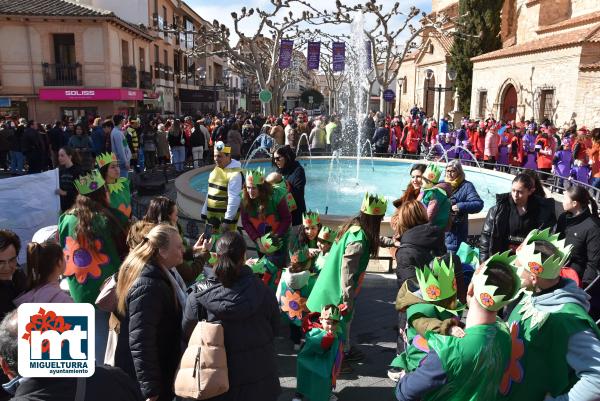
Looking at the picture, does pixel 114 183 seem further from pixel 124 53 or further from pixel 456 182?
pixel 124 53

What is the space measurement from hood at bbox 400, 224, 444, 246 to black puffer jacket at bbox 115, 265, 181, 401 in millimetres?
1922

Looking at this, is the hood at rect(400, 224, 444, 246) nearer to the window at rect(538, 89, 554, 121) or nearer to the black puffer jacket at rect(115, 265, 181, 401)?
the black puffer jacket at rect(115, 265, 181, 401)

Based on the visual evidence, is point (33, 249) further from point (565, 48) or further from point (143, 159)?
point (565, 48)

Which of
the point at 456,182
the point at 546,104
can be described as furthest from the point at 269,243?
the point at 546,104

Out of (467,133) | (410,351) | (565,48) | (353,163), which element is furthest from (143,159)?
(565,48)

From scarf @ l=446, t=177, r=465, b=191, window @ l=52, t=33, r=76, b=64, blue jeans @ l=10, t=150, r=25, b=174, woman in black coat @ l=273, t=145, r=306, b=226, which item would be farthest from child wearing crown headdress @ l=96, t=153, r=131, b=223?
window @ l=52, t=33, r=76, b=64

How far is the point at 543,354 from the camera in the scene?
2.50 m

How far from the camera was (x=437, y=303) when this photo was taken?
2.76m

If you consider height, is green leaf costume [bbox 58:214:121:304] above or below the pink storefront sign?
below

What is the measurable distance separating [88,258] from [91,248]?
8 cm

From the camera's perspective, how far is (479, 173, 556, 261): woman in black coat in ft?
15.4

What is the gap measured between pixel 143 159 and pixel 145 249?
1329cm

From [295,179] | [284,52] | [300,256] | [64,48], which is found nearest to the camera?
[300,256]

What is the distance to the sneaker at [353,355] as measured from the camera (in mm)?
4652
